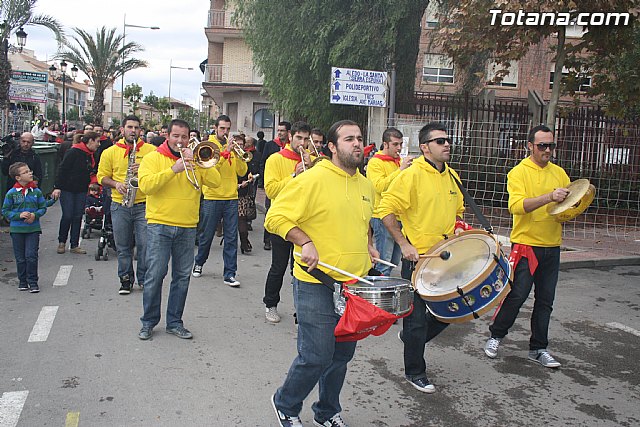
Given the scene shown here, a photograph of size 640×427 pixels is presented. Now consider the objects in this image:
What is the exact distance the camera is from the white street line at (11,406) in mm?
4293

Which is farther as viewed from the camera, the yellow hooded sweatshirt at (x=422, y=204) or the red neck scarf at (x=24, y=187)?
the red neck scarf at (x=24, y=187)

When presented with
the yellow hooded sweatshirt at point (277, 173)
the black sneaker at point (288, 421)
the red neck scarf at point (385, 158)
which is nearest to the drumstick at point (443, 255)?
the black sneaker at point (288, 421)

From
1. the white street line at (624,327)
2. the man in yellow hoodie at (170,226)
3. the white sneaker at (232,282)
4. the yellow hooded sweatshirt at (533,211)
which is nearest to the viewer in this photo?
the yellow hooded sweatshirt at (533,211)

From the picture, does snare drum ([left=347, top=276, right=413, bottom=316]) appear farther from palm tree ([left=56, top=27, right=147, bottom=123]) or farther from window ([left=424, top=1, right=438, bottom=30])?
palm tree ([left=56, top=27, right=147, bottom=123])

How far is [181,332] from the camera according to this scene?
6125mm

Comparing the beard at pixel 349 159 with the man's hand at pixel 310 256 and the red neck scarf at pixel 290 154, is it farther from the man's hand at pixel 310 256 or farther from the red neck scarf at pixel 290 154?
the red neck scarf at pixel 290 154

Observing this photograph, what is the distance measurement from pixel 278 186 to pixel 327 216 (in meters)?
3.43

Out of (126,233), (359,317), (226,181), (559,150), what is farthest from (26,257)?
(559,150)

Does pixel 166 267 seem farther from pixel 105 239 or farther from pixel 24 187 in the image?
pixel 105 239

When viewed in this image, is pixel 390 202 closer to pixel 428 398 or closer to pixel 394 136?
pixel 428 398

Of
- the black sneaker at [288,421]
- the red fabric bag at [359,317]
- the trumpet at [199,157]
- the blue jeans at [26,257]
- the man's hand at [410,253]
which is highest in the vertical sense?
the trumpet at [199,157]

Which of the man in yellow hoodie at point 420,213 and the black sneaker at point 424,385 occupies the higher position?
the man in yellow hoodie at point 420,213

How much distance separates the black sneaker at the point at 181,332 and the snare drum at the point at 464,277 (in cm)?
240

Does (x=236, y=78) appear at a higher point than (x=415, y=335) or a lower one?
higher
